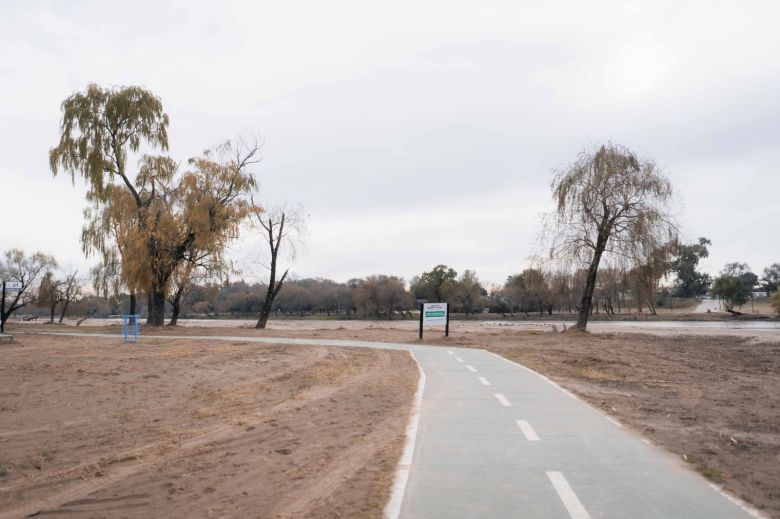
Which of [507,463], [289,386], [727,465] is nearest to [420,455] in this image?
[507,463]

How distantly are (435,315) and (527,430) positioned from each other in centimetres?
2063

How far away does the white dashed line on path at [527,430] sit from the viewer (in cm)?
749

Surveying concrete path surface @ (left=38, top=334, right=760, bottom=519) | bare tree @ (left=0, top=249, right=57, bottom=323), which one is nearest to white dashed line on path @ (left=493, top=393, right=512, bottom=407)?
concrete path surface @ (left=38, top=334, right=760, bottom=519)

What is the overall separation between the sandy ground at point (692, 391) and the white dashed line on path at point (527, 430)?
61.5 inches

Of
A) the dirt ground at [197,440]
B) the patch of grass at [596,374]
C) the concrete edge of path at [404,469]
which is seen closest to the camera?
the concrete edge of path at [404,469]

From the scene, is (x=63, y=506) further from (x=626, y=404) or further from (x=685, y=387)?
(x=685, y=387)

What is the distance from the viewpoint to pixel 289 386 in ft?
41.7

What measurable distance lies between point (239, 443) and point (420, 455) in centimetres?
235

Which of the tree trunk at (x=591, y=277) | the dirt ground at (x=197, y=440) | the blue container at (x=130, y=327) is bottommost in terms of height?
the dirt ground at (x=197, y=440)

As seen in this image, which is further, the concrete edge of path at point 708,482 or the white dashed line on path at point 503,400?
the white dashed line on path at point 503,400

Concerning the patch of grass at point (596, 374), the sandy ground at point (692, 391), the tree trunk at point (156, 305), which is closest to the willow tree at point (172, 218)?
the tree trunk at point (156, 305)

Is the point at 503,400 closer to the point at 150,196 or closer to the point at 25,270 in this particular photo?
the point at 150,196

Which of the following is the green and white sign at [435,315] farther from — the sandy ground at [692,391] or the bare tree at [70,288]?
the bare tree at [70,288]

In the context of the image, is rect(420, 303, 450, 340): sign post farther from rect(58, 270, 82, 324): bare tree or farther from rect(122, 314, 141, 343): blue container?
rect(58, 270, 82, 324): bare tree
